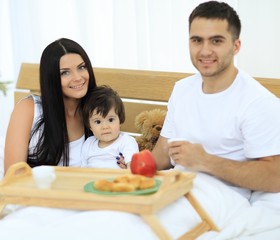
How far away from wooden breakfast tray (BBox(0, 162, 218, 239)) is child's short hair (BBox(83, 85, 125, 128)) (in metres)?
0.44

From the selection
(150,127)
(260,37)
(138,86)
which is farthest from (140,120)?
(260,37)

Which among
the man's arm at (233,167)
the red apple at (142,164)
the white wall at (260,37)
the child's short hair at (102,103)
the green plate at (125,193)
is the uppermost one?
the white wall at (260,37)

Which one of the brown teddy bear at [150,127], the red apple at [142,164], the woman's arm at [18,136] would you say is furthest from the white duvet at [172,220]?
the brown teddy bear at [150,127]

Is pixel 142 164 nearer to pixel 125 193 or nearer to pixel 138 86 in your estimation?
pixel 125 193

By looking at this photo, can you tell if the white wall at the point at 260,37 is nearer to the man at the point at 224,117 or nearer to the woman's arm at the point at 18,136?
the man at the point at 224,117

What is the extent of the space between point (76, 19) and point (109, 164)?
1591 mm

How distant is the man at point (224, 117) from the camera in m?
2.17

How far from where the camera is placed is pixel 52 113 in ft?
8.52

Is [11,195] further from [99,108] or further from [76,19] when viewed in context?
[76,19]

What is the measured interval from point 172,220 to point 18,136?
2.95ft

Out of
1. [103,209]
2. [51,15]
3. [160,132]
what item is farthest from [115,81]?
[103,209]

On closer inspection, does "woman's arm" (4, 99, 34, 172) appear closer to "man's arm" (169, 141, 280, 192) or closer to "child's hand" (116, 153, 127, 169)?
Result: "child's hand" (116, 153, 127, 169)

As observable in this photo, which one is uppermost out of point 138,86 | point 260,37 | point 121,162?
point 260,37

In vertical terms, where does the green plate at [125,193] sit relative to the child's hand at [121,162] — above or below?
above
